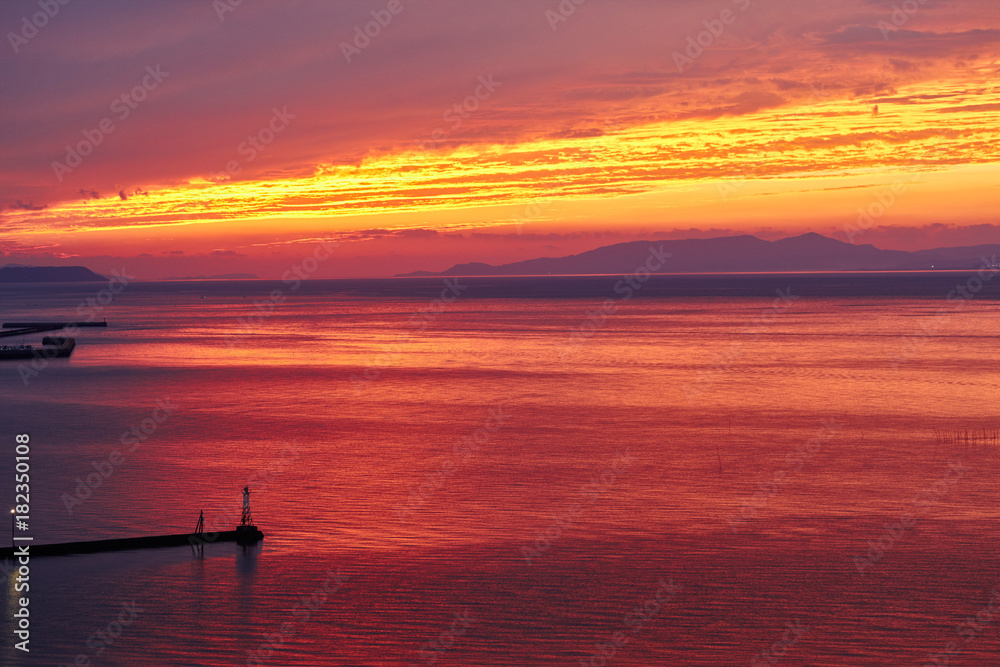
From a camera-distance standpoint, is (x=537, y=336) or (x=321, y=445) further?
(x=537, y=336)

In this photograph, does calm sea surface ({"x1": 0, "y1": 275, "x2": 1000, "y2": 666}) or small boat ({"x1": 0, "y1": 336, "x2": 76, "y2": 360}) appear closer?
calm sea surface ({"x1": 0, "y1": 275, "x2": 1000, "y2": 666})

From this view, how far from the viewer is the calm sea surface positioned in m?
19.7

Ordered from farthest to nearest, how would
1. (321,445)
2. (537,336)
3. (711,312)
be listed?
(711,312), (537,336), (321,445)

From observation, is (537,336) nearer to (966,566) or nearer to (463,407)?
(463,407)

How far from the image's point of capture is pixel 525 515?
2827 cm

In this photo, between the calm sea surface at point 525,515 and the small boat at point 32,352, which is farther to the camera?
the small boat at point 32,352

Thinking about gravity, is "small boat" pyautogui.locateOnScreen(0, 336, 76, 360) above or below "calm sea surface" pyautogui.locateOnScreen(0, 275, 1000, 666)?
above

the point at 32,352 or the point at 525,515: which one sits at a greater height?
the point at 32,352

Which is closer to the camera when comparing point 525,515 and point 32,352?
point 525,515

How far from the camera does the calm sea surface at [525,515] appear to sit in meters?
19.7

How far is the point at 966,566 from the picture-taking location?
76.6 ft

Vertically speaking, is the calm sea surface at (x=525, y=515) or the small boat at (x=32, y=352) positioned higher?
the small boat at (x=32, y=352)

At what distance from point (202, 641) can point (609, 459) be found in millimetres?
19633

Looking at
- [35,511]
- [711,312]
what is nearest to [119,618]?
[35,511]
